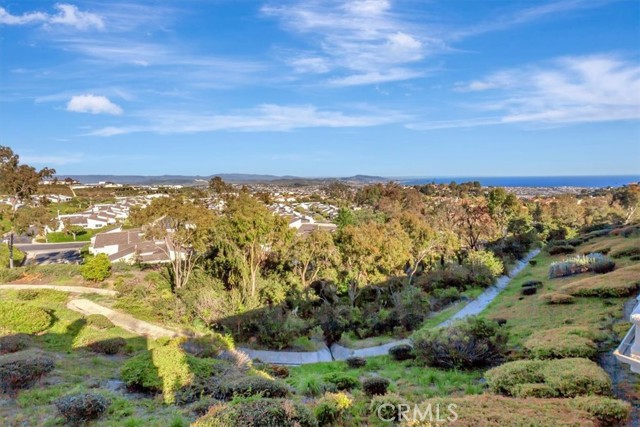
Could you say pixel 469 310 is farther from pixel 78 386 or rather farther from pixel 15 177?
pixel 15 177

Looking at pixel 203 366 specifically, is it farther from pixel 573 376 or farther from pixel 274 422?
pixel 573 376

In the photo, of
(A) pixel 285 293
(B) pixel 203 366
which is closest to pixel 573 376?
(B) pixel 203 366

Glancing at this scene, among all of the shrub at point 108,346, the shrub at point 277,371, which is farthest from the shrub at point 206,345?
the shrub at point 108,346

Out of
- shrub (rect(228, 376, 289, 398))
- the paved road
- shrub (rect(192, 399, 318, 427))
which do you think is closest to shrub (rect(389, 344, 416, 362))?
shrub (rect(228, 376, 289, 398))

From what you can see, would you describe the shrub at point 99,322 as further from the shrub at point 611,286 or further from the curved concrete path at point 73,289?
the shrub at point 611,286

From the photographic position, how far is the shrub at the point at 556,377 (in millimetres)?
6320

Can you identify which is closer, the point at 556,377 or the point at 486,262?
the point at 556,377

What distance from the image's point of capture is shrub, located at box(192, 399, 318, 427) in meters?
Answer: 5.32

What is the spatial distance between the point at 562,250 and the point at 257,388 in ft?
96.8

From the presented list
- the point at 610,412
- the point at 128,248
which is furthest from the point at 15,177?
the point at 610,412

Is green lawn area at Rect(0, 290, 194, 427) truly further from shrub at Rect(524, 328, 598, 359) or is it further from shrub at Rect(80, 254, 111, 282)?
shrub at Rect(524, 328, 598, 359)

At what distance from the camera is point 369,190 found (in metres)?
57.0

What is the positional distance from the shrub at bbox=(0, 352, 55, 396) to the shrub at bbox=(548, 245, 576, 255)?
31482 millimetres

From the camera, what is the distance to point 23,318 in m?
14.3
